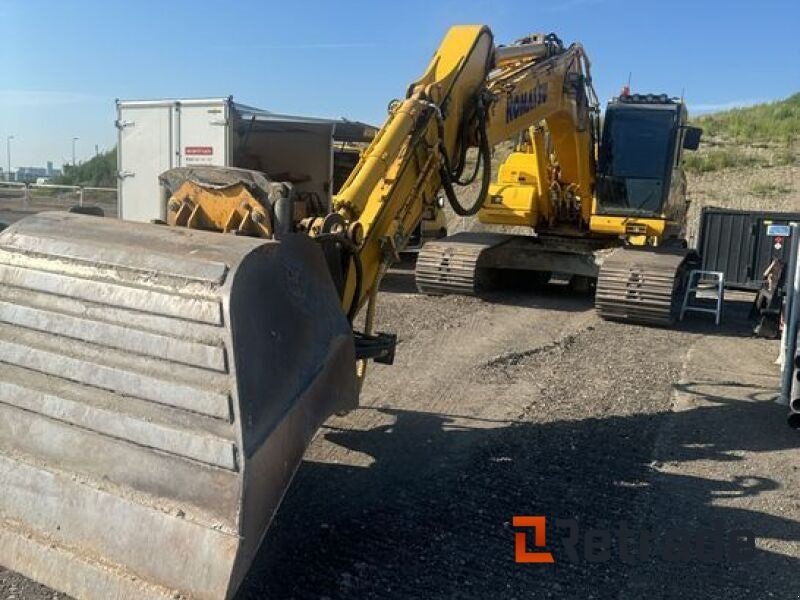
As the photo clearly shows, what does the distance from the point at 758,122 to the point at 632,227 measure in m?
26.6

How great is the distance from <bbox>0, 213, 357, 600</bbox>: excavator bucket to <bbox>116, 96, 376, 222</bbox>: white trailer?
8567 millimetres

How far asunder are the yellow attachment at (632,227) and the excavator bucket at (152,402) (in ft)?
26.8

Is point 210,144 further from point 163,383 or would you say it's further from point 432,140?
point 163,383

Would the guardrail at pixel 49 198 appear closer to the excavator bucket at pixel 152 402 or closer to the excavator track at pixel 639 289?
the excavator track at pixel 639 289

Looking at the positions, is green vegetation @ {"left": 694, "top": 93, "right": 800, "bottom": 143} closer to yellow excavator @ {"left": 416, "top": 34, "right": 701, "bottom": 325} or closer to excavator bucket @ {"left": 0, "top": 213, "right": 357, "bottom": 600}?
yellow excavator @ {"left": 416, "top": 34, "right": 701, "bottom": 325}

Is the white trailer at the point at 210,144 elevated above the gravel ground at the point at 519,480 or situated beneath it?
elevated above

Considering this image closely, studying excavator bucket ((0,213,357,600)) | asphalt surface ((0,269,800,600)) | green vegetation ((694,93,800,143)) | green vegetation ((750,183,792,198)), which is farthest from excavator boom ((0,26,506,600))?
green vegetation ((694,93,800,143))

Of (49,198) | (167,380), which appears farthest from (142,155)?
(49,198)

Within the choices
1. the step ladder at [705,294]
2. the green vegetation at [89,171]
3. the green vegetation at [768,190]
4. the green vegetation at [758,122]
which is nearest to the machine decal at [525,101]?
the step ladder at [705,294]

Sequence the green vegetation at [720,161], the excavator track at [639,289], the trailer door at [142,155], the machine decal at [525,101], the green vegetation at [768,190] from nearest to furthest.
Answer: the machine decal at [525,101]
the excavator track at [639,289]
the trailer door at [142,155]
the green vegetation at [768,190]
the green vegetation at [720,161]

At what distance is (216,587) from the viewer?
2.74m

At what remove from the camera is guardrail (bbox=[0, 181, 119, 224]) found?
963 inches

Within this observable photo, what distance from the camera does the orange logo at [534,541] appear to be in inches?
152

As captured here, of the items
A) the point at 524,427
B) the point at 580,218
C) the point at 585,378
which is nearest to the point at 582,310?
the point at 580,218
